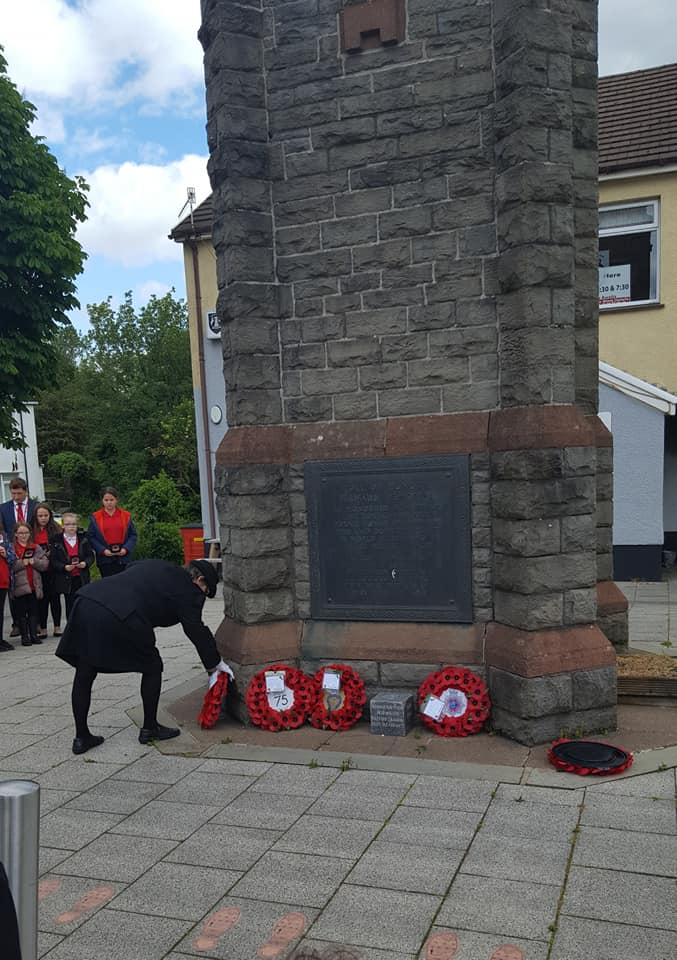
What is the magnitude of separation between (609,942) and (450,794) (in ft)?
5.22

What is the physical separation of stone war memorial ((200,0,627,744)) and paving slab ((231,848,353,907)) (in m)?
2.00

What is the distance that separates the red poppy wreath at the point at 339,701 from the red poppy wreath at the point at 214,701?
27.9 inches

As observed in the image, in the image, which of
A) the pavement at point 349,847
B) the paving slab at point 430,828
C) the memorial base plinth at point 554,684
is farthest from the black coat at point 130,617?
the memorial base plinth at point 554,684

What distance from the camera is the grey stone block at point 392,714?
19.0ft

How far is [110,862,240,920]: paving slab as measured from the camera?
11.9 ft

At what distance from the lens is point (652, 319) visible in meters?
13.3

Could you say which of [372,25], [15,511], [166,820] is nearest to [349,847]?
[166,820]

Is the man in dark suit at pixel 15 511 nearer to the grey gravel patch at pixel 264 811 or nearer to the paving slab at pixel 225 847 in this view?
→ the grey gravel patch at pixel 264 811

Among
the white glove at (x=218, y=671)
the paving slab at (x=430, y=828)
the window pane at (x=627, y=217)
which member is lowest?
the paving slab at (x=430, y=828)

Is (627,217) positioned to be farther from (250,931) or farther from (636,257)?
(250,931)

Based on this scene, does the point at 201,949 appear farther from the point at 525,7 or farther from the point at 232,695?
the point at 525,7

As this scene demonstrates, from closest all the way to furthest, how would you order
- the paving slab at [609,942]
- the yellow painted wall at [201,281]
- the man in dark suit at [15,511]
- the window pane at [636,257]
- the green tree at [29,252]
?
the paving slab at [609,942] → the man in dark suit at [15,511] → the green tree at [29,252] → the window pane at [636,257] → the yellow painted wall at [201,281]

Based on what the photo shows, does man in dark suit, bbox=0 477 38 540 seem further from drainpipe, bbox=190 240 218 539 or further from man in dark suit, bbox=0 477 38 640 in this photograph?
drainpipe, bbox=190 240 218 539

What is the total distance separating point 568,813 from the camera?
14.6 feet
